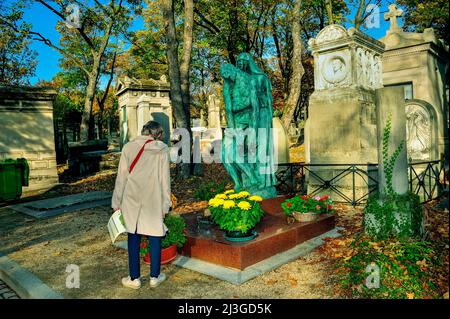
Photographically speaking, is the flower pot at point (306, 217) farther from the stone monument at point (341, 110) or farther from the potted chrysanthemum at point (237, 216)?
the stone monument at point (341, 110)

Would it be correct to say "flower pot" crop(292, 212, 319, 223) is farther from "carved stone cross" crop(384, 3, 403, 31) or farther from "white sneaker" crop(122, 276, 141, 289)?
"carved stone cross" crop(384, 3, 403, 31)

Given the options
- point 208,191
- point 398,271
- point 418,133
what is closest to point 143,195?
point 398,271

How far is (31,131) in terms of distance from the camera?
13109 millimetres

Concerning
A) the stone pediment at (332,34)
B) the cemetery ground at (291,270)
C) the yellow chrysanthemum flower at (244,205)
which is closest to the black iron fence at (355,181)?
the cemetery ground at (291,270)

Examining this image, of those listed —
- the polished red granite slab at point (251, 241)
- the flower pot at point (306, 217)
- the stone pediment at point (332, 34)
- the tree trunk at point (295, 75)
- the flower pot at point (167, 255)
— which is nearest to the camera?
the polished red granite slab at point (251, 241)

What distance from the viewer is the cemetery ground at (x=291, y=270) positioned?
3406 millimetres

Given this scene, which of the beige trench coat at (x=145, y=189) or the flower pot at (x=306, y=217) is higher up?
the beige trench coat at (x=145, y=189)

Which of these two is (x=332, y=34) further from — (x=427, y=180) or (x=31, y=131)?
(x=31, y=131)

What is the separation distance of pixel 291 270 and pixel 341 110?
5388 mm

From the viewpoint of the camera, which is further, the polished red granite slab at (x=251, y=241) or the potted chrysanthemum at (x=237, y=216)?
the potted chrysanthemum at (x=237, y=216)

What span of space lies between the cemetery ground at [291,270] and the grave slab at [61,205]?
216cm

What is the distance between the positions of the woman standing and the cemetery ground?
509 millimetres

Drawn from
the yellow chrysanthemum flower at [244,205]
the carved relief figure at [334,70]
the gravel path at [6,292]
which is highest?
the carved relief figure at [334,70]

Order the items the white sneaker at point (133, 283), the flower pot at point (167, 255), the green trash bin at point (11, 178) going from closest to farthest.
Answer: the white sneaker at point (133, 283) → the flower pot at point (167, 255) → the green trash bin at point (11, 178)
